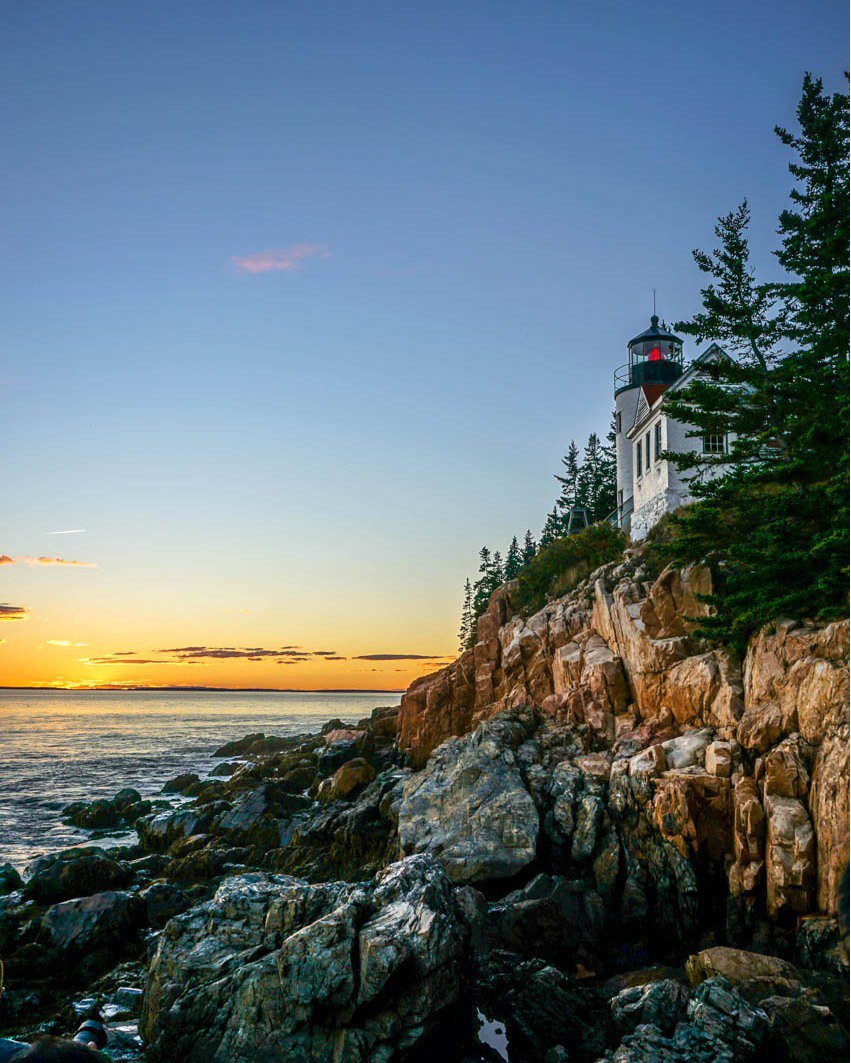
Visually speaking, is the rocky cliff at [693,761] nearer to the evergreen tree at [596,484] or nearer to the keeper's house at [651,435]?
the keeper's house at [651,435]

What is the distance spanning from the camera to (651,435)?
36.5 meters

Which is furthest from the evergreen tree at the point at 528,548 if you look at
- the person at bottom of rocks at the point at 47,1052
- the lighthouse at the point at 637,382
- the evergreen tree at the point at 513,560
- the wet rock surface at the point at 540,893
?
the person at bottom of rocks at the point at 47,1052

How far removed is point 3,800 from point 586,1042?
36.2 m

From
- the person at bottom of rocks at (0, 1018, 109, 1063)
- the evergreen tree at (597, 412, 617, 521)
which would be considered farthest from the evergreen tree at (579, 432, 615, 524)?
the person at bottom of rocks at (0, 1018, 109, 1063)

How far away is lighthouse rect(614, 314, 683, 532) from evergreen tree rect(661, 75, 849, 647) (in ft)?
53.4

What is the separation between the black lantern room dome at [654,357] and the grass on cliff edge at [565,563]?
40.0ft

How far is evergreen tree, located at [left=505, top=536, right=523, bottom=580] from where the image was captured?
2790 inches

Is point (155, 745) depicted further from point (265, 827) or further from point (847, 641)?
point (847, 641)

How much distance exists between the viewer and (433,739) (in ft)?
104

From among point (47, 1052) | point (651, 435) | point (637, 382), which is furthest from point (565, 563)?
point (47, 1052)

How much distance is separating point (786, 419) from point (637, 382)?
81.2 feet

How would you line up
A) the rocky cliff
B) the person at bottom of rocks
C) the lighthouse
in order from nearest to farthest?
1. the person at bottom of rocks
2. the rocky cliff
3. the lighthouse

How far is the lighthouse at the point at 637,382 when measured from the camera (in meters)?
41.4

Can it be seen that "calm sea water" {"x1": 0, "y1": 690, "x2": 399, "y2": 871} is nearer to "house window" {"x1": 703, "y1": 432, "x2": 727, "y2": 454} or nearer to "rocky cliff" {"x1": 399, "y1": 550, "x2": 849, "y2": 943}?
"rocky cliff" {"x1": 399, "y1": 550, "x2": 849, "y2": 943}
